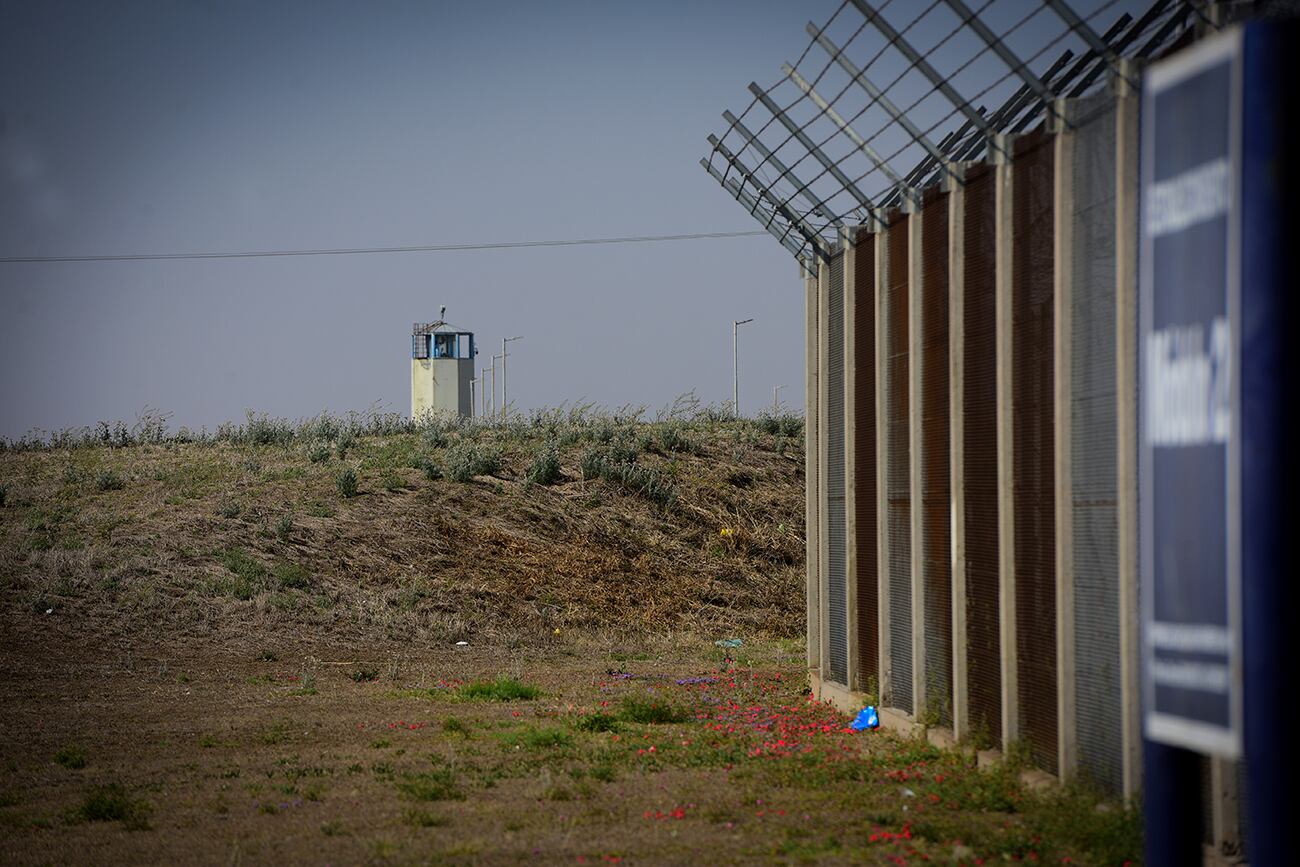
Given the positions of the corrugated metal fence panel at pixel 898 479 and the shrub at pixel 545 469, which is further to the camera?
the shrub at pixel 545 469

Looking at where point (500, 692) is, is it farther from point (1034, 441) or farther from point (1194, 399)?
point (1194, 399)

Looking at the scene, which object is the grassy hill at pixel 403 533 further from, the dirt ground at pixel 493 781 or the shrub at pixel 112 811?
the shrub at pixel 112 811

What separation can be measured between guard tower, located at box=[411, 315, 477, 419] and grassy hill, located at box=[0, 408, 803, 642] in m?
12.8

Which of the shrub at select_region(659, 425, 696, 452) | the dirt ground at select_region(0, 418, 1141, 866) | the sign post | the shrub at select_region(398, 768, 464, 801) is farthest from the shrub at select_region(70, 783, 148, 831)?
the shrub at select_region(659, 425, 696, 452)

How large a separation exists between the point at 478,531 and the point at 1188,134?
21031mm

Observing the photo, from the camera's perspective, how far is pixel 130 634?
18.4 metres

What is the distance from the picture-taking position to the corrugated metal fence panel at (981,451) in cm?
847

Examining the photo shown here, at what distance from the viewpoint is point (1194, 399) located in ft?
11.7

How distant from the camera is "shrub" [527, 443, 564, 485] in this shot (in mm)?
26891

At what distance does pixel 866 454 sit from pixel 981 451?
8.68ft

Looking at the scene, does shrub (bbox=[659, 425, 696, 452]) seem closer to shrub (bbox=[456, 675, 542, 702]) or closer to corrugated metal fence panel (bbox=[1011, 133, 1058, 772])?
shrub (bbox=[456, 675, 542, 702])

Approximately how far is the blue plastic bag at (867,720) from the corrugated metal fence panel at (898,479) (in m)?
0.15

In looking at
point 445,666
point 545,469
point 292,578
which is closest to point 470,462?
point 545,469

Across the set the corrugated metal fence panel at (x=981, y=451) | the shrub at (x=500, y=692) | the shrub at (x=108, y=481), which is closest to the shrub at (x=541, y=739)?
the shrub at (x=500, y=692)
